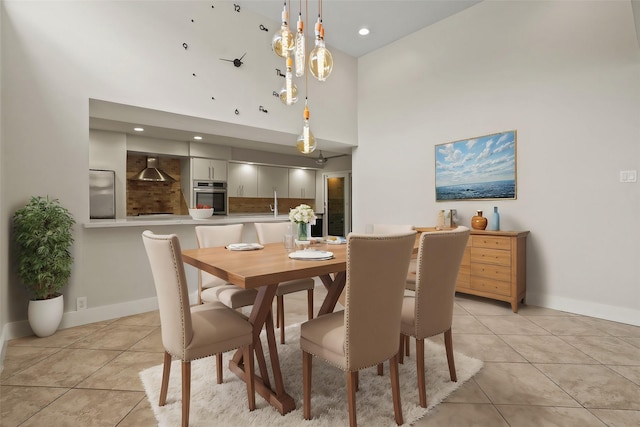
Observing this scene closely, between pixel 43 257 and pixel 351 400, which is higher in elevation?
pixel 43 257

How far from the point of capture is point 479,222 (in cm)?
371

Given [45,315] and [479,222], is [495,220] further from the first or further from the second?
[45,315]

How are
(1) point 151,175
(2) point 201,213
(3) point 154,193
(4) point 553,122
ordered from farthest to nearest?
(3) point 154,193
(1) point 151,175
(2) point 201,213
(4) point 553,122

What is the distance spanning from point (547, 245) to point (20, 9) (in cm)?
533

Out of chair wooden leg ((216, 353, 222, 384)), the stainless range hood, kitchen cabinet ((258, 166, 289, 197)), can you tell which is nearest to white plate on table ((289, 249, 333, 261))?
chair wooden leg ((216, 353, 222, 384))

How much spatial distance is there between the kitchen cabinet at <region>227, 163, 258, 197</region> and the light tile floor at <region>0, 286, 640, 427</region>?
394 cm

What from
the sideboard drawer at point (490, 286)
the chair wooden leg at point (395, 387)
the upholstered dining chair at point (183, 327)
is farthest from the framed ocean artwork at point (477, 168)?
the upholstered dining chair at point (183, 327)

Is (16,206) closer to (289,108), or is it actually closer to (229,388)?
(229,388)

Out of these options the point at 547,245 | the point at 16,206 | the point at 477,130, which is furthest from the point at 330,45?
the point at 16,206

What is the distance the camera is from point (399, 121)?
15.8 ft

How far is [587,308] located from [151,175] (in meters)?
6.59

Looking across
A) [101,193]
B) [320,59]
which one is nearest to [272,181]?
[101,193]

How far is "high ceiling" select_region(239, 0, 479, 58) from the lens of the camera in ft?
12.8

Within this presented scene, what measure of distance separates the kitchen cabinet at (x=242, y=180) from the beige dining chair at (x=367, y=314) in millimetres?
5581
